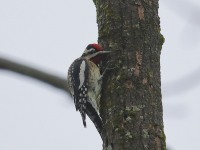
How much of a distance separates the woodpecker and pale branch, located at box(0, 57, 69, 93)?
61.5 inches

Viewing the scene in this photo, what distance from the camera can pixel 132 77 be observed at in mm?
2523

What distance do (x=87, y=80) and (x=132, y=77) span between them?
1.07 m

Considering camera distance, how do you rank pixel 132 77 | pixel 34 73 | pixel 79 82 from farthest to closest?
pixel 79 82 < pixel 132 77 < pixel 34 73

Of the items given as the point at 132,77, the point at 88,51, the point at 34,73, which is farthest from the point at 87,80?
the point at 34,73

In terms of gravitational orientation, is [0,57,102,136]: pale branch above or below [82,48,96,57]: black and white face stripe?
below

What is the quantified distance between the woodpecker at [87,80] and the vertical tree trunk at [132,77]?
25 centimetres

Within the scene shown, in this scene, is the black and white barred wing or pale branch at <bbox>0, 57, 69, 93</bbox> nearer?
pale branch at <bbox>0, 57, 69, 93</bbox>

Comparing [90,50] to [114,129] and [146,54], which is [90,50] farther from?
[114,129]

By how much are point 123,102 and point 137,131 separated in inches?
10.2

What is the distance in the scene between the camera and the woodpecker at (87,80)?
3.15 meters

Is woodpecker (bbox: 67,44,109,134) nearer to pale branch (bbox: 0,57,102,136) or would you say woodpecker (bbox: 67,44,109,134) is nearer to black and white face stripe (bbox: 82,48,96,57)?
black and white face stripe (bbox: 82,48,96,57)

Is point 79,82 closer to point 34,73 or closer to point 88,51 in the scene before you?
point 88,51

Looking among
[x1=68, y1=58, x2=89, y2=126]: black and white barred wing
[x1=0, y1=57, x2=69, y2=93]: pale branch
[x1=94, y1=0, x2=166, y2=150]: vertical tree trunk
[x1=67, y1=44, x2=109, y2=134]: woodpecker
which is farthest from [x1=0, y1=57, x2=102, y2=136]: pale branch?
[x1=68, y1=58, x2=89, y2=126]: black and white barred wing

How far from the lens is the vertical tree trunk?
2.27m
